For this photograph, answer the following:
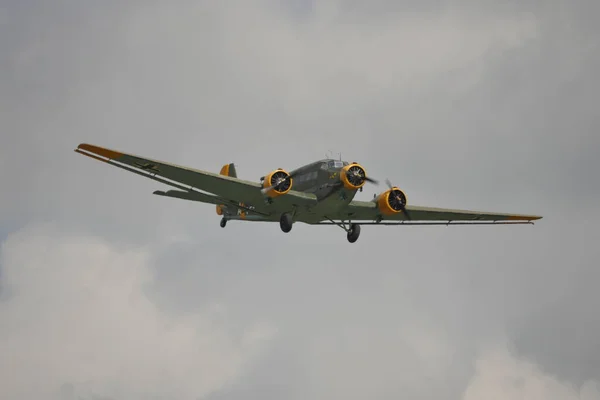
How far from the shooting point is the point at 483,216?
5753 centimetres

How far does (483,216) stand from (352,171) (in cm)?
1396

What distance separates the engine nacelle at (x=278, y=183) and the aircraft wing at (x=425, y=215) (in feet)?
16.5

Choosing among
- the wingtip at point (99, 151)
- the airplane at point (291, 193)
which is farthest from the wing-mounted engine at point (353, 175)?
the wingtip at point (99, 151)

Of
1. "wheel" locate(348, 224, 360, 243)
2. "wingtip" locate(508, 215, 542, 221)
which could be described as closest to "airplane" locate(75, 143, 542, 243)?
"wheel" locate(348, 224, 360, 243)

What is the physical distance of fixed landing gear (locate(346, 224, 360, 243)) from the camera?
52188 mm

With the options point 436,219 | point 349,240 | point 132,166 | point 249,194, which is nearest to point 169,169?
point 132,166

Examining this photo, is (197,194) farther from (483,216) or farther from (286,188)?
(483,216)

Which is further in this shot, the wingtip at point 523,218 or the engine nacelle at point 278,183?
Result: the wingtip at point 523,218

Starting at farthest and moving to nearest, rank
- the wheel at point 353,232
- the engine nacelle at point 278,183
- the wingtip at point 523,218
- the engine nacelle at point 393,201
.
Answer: the wingtip at point 523,218 < the wheel at point 353,232 < the engine nacelle at point 393,201 < the engine nacelle at point 278,183

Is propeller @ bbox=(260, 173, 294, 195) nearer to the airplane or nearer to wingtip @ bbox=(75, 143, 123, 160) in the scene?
the airplane

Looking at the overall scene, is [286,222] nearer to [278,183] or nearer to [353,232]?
[278,183]

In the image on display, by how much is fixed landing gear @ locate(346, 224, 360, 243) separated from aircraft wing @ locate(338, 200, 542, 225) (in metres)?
0.56

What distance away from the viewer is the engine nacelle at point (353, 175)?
47.5m

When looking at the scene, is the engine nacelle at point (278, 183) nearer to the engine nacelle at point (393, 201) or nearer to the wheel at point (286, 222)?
the wheel at point (286, 222)
